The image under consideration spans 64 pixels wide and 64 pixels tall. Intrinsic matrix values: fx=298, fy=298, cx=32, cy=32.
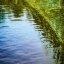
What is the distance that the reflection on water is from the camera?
47.3 ft

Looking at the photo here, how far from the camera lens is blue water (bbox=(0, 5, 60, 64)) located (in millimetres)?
14406

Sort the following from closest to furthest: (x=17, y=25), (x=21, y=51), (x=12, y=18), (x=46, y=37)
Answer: (x=21, y=51) → (x=46, y=37) → (x=17, y=25) → (x=12, y=18)

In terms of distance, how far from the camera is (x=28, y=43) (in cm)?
1773

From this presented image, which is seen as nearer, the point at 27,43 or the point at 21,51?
the point at 21,51

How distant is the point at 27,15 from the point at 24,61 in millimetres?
15268

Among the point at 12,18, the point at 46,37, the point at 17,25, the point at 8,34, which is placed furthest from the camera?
the point at 12,18

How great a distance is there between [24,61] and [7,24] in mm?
10651

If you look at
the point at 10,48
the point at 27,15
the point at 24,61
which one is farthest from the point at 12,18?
the point at 24,61

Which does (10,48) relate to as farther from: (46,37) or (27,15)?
(27,15)

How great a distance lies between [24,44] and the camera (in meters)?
17.5

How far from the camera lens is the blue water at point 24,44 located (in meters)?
14.4

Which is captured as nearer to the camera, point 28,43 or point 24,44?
point 24,44

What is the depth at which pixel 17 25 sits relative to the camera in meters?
24.1

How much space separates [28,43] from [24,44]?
1.09ft
